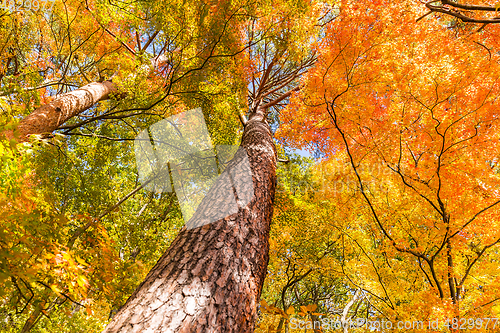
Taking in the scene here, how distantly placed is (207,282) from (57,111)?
12.9 ft

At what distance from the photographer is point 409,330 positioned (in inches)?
144

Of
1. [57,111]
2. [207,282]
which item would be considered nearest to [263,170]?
[207,282]

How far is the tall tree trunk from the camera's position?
312 centimetres

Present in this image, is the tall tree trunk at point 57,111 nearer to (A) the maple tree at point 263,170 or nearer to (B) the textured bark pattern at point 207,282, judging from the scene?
(A) the maple tree at point 263,170

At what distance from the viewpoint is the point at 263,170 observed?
10.4ft

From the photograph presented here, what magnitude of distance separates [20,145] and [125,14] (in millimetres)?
3144

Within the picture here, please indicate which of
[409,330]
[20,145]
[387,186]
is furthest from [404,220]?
[20,145]

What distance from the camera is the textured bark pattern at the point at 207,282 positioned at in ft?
3.86

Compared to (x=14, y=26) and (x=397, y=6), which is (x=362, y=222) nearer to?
(x=397, y=6)

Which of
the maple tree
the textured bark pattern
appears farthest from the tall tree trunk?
the textured bark pattern

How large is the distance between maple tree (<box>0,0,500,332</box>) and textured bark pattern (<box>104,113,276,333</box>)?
0.04ft

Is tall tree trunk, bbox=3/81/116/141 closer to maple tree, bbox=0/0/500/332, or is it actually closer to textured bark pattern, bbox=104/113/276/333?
maple tree, bbox=0/0/500/332

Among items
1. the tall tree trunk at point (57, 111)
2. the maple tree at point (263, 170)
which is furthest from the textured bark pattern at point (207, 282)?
the tall tree trunk at point (57, 111)

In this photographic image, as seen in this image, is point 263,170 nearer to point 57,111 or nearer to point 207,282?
point 207,282
